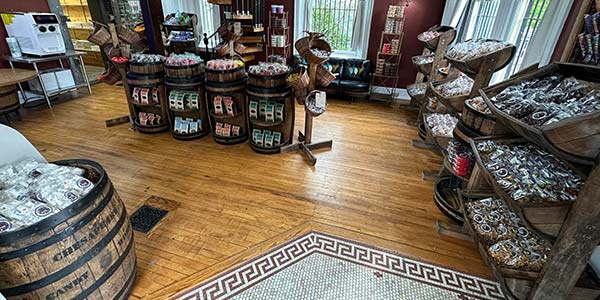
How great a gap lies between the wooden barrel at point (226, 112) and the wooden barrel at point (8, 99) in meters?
2.90

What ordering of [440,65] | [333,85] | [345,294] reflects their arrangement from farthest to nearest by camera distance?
[333,85] < [440,65] < [345,294]

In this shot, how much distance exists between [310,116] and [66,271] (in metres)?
2.55

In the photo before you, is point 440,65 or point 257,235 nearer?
point 257,235

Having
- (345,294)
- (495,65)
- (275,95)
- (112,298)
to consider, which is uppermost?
(495,65)

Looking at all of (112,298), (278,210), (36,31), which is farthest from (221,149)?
(36,31)

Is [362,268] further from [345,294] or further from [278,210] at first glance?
[278,210]

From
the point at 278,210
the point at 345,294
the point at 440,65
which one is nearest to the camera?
the point at 345,294

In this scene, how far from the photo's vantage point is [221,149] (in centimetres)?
351

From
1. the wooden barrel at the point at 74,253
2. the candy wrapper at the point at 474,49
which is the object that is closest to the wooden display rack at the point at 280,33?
the candy wrapper at the point at 474,49

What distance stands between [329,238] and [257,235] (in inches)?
22.1

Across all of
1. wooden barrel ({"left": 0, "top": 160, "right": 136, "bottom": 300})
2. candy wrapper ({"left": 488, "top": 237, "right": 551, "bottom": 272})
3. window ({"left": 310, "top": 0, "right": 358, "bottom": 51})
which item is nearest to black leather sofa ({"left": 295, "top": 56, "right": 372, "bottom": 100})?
window ({"left": 310, "top": 0, "right": 358, "bottom": 51})

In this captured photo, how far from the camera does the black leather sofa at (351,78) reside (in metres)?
5.39

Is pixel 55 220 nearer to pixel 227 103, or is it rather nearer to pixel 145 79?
pixel 227 103

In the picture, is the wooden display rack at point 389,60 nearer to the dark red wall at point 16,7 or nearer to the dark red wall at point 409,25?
the dark red wall at point 409,25
